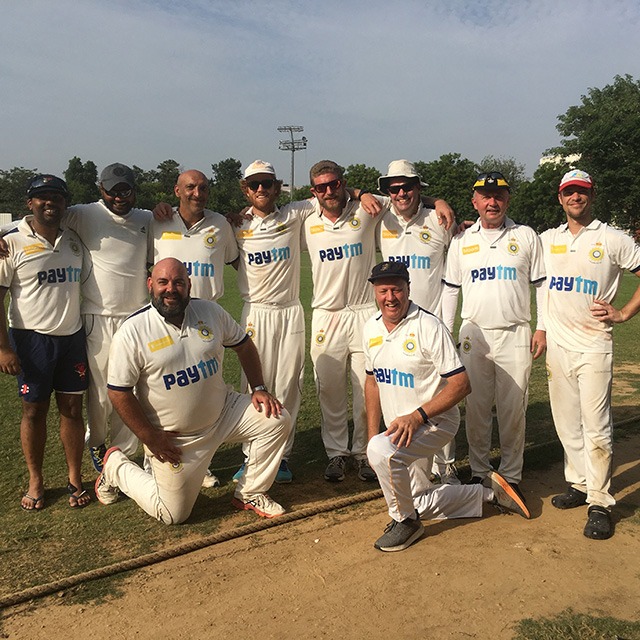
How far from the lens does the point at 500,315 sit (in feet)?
16.9

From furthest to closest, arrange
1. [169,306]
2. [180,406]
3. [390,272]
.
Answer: [180,406], [169,306], [390,272]

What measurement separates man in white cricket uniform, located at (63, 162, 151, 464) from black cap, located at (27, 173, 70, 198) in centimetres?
36

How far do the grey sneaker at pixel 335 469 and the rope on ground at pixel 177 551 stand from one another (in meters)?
0.48

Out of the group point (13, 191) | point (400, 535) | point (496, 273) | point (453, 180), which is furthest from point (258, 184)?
point (13, 191)

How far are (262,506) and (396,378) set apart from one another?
1546 mm

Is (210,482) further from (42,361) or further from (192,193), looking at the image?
(192,193)

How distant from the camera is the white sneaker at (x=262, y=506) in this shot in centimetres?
505

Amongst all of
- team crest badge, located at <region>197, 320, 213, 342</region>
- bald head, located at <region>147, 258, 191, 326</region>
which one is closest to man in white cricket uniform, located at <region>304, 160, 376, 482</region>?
team crest badge, located at <region>197, 320, 213, 342</region>

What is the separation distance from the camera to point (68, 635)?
3.50 meters

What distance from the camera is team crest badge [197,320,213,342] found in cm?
488

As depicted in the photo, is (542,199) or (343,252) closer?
(343,252)

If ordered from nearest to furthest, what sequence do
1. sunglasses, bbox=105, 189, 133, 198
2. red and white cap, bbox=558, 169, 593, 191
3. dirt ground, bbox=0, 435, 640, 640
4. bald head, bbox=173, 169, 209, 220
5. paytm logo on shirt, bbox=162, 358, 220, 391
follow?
1. dirt ground, bbox=0, 435, 640, 640
2. paytm logo on shirt, bbox=162, 358, 220, 391
3. red and white cap, bbox=558, 169, 593, 191
4. sunglasses, bbox=105, 189, 133, 198
5. bald head, bbox=173, 169, 209, 220

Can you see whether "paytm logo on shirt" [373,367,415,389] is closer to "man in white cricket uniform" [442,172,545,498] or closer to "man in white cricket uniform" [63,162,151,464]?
"man in white cricket uniform" [442,172,545,498]

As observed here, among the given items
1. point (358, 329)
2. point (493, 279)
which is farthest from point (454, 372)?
point (358, 329)
